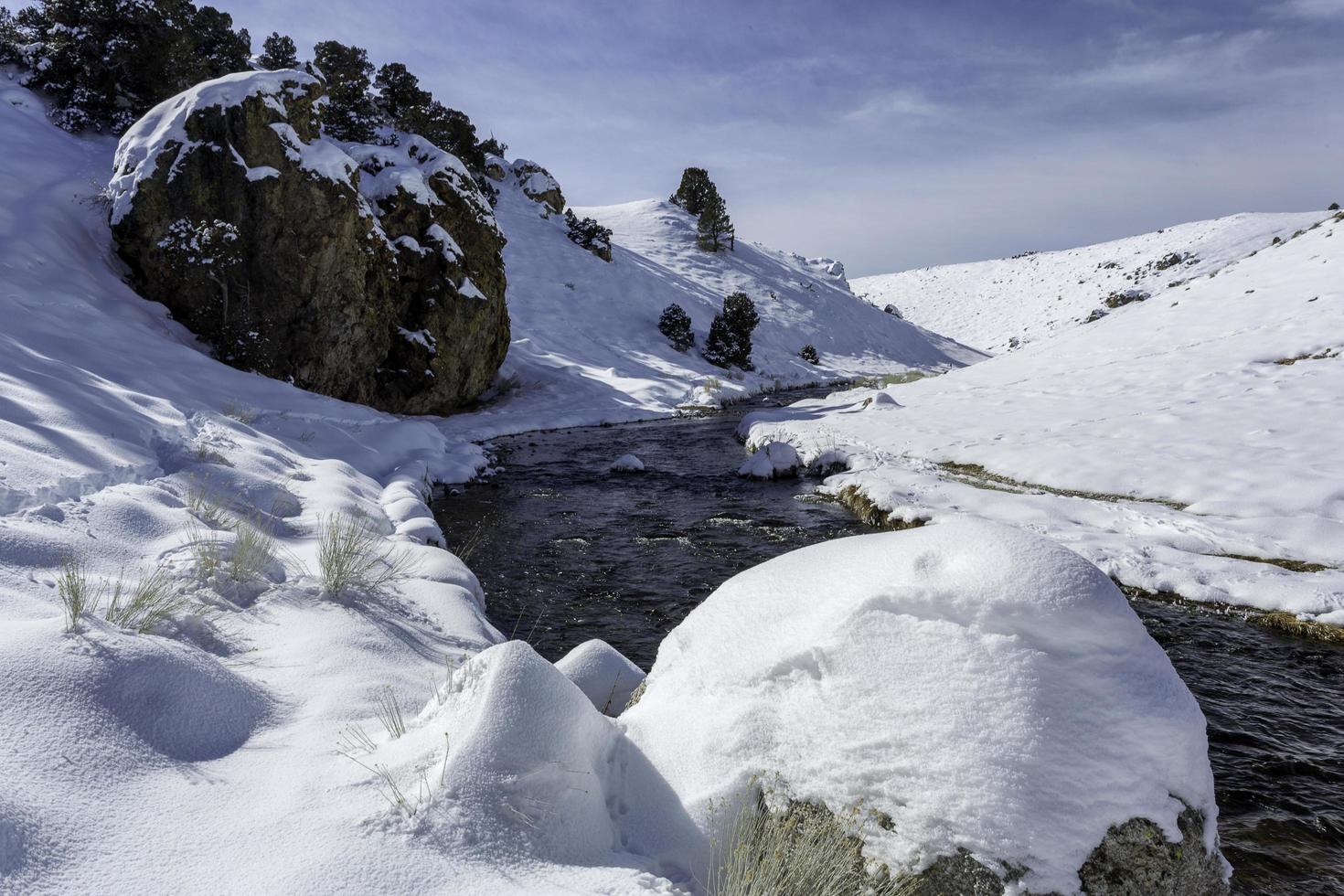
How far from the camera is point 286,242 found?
13.9 meters

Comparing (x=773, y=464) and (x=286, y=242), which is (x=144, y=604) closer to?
(x=773, y=464)

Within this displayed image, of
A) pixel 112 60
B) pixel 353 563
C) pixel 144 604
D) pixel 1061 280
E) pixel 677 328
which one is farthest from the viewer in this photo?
pixel 1061 280

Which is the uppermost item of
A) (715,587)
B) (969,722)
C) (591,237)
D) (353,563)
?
(591,237)

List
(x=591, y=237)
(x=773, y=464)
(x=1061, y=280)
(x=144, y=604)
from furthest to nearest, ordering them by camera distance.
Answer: (x=1061, y=280), (x=591, y=237), (x=773, y=464), (x=144, y=604)

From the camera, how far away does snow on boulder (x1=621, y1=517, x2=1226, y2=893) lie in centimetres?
218

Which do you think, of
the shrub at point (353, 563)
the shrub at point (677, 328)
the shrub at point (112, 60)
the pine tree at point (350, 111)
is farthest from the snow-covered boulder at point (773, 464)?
the shrub at point (677, 328)

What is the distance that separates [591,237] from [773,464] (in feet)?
96.4

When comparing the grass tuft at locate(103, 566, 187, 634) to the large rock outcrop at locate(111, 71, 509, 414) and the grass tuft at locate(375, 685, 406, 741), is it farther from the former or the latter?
the large rock outcrop at locate(111, 71, 509, 414)

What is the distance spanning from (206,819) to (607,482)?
33.3 feet

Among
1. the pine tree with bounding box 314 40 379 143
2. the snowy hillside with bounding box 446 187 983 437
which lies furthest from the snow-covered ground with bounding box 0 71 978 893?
the pine tree with bounding box 314 40 379 143

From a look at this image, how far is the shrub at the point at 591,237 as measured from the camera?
38.0 metres

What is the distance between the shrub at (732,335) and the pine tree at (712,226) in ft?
54.1

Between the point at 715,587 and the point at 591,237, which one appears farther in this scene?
the point at 591,237

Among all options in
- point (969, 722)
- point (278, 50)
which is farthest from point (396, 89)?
point (969, 722)
